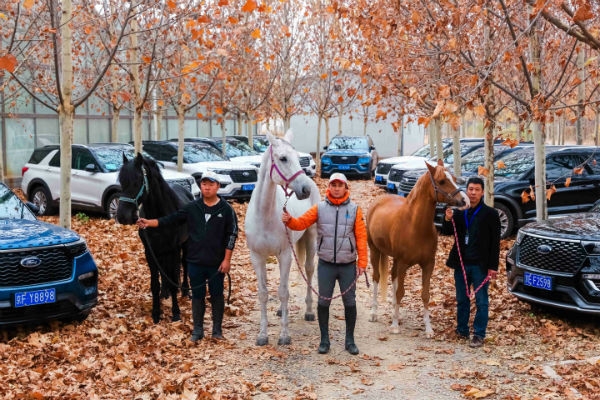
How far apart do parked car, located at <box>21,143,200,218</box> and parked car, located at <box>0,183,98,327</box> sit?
7288mm

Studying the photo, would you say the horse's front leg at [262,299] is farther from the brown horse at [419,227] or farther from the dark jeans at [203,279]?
the brown horse at [419,227]

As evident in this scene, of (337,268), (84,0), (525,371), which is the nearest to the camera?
(525,371)

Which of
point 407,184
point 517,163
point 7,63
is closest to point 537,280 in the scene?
point 7,63

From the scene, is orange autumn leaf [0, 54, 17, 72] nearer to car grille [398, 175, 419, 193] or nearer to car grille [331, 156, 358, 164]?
car grille [398, 175, 419, 193]

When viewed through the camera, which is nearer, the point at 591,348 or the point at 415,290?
Answer: the point at 591,348

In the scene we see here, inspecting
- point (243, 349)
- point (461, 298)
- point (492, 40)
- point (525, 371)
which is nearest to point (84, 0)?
point (492, 40)

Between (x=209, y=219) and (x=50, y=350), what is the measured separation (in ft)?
6.63

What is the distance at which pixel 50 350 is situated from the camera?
20.3 feet

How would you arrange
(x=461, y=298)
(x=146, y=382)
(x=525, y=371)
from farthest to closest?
(x=461, y=298) → (x=525, y=371) → (x=146, y=382)

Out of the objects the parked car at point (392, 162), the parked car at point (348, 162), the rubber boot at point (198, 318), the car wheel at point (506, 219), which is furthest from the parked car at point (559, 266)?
the parked car at point (348, 162)

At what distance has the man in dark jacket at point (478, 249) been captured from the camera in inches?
265

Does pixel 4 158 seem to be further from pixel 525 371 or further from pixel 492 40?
pixel 525 371

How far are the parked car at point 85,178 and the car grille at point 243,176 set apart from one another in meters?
2.60

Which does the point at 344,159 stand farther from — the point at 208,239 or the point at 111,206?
the point at 208,239
